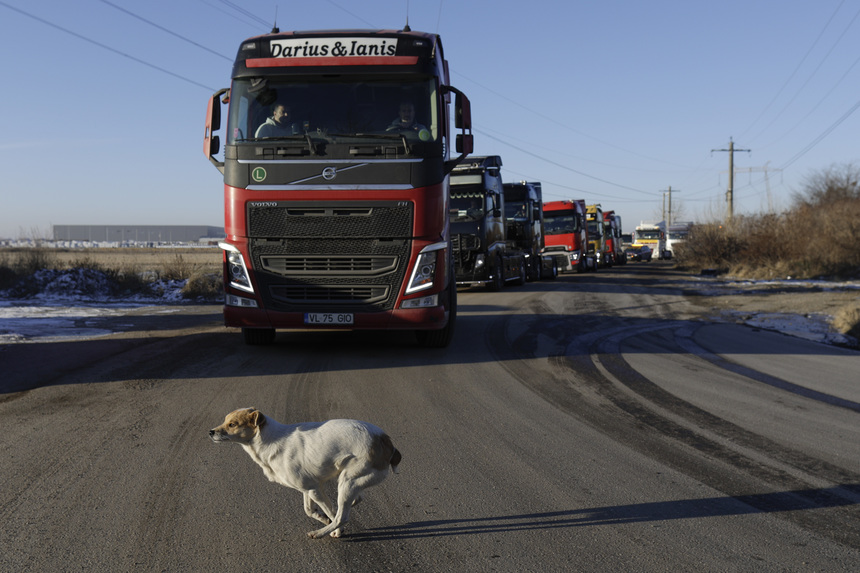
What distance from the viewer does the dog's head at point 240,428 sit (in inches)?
148

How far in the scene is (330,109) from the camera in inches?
392

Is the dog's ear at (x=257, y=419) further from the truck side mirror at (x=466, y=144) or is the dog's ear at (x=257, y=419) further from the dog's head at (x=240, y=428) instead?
the truck side mirror at (x=466, y=144)

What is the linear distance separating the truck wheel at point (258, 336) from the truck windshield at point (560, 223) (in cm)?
3095

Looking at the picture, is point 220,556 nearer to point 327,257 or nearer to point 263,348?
point 327,257

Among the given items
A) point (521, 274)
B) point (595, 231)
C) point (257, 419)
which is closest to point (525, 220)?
point (521, 274)

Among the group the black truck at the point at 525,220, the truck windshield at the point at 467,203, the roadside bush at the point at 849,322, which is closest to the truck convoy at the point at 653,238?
the black truck at the point at 525,220

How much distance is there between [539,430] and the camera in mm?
6379

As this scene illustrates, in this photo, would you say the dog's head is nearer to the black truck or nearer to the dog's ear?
the dog's ear

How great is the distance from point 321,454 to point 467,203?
20.2 metres

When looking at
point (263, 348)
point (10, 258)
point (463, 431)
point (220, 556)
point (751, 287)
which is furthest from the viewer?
point (751, 287)

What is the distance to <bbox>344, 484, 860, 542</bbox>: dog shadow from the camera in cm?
405

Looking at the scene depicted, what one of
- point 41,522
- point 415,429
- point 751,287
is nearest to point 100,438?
point 41,522

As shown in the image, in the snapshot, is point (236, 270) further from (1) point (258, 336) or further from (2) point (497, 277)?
(2) point (497, 277)

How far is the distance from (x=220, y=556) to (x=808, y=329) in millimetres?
14266
